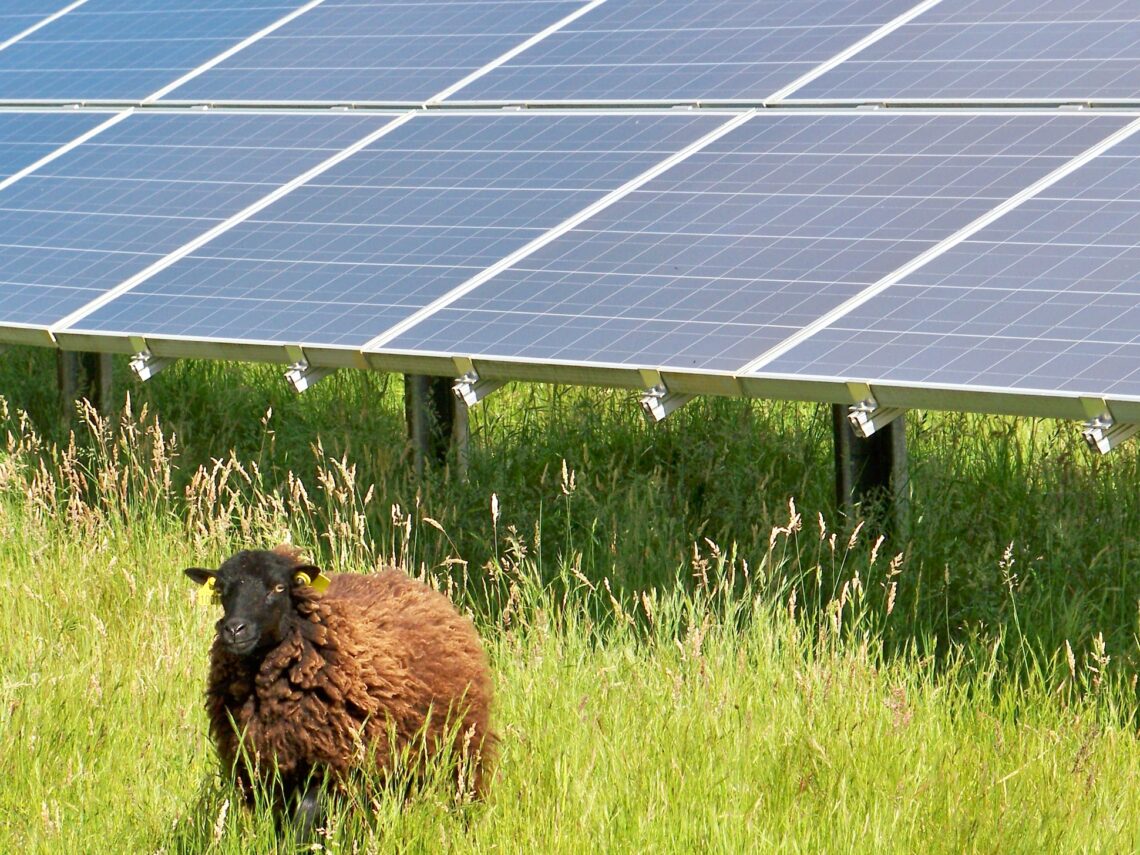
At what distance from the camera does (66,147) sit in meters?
11.1

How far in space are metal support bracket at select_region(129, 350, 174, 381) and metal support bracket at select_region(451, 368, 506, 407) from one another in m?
1.75

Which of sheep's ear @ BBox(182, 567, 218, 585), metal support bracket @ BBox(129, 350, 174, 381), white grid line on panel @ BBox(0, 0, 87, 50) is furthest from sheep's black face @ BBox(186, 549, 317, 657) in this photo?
white grid line on panel @ BBox(0, 0, 87, 50)

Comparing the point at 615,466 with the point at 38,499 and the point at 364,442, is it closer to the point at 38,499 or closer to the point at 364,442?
the point at 364,442

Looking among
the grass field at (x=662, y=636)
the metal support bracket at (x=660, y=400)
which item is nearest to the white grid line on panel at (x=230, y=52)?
the grass field at (x=662, y=636)

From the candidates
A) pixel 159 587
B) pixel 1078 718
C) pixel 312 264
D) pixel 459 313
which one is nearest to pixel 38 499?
pixel 159 587

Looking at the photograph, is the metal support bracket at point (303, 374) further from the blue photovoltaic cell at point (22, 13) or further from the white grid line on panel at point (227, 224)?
the blue photovoltaic cell at point (22, 13)

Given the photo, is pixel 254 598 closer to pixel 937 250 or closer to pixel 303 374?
pixel 303 374

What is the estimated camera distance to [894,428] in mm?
7719

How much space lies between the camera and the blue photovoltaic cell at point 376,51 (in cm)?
1067

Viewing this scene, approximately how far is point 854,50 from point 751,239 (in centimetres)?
224

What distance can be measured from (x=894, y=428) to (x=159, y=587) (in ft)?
11.1

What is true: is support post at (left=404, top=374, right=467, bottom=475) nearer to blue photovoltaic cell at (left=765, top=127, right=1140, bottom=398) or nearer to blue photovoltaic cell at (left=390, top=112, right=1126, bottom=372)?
blue photovoltaic cell at (left=390, top=112, right=1126, bottom=372)

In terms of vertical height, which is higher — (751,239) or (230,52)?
(230,52)

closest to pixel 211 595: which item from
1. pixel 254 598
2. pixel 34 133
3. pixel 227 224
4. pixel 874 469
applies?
pixel 254 598
